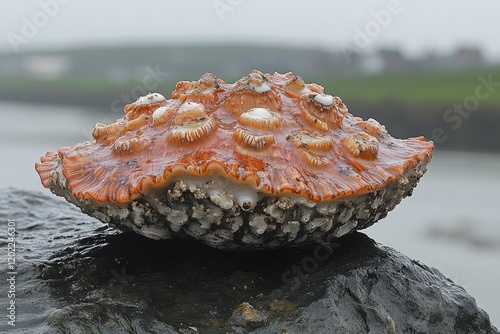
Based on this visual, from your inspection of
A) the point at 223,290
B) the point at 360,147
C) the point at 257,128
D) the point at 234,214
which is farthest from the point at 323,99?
the point at 223,290

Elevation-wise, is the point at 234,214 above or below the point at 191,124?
below

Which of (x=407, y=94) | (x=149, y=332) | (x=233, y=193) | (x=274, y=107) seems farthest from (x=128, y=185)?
(x=407, y=94)

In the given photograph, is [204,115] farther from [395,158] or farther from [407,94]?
[407,94]

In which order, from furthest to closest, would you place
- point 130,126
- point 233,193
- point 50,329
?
point 130,126 → point 233,193 → point 50,329

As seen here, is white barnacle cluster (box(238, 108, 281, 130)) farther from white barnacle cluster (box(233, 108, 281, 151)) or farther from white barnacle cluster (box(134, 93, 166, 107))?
white barnacle cluster (box(134, 93, 166, 107))

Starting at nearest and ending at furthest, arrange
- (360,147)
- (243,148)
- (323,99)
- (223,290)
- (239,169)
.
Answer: (239,169) < (243,148) < (223,290) < (360,147) < (323,99)

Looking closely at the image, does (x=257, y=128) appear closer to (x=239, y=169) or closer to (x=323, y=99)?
(x=239, y=169)
